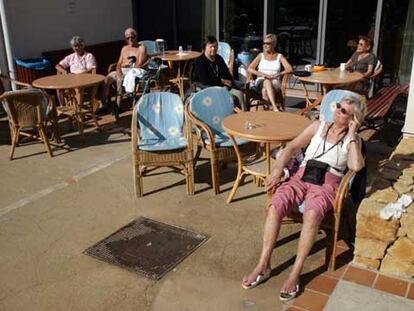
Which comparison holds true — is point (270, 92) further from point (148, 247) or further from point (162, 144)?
point (148, 247)

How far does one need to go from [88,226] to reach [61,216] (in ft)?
1.09

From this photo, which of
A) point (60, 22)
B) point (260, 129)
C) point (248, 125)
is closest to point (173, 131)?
point (248, 125)

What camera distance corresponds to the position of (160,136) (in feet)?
14.4

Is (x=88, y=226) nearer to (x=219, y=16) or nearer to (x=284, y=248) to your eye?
(x=284, y=248)

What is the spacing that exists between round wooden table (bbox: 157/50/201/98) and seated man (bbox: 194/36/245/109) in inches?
65.1

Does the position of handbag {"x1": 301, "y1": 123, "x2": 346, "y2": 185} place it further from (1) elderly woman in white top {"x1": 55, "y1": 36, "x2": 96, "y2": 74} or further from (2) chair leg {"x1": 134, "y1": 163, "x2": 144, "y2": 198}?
(1) elderly woman in white top {"x1": 55, "y1": 36, "x2": 96, "y2": 74}

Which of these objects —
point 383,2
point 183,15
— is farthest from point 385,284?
point 183,15

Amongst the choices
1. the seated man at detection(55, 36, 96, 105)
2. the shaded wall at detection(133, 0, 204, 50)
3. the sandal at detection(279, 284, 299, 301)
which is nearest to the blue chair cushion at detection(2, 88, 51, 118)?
the seated man at detection(55, 36, 96, 105)

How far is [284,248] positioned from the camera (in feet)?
10.7

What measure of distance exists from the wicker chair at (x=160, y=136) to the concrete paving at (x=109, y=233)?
292 mm

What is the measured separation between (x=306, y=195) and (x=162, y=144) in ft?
5.39

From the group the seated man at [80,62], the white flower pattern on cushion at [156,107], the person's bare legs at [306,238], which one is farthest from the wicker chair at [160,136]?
the seated man at [80,62]

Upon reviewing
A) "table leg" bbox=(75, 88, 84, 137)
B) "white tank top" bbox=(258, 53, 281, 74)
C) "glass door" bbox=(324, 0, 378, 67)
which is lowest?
"table leg" bbox=(75, 88, 84, 137)

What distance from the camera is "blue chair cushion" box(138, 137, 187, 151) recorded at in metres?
4.04
